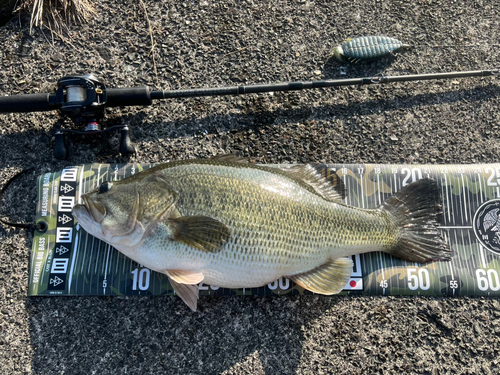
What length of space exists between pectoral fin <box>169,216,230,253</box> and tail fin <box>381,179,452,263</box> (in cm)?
120

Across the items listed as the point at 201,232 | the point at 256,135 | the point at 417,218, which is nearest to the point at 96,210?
the point at 201,232

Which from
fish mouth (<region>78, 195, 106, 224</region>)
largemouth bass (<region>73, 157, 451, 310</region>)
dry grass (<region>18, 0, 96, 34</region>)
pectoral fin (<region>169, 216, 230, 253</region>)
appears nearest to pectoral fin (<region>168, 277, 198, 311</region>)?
largemouth bass (<region>73, 157, 451, 310</region>)

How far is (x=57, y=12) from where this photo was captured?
275cm

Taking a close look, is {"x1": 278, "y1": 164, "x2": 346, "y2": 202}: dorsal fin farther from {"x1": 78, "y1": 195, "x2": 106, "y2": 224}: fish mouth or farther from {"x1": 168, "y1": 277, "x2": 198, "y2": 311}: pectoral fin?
{"x1": 78, "y1": 195, "x2": 106, "y2": 224}: fish mouth

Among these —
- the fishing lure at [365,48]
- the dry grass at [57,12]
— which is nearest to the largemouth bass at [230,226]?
the fishing lure at [365,48]

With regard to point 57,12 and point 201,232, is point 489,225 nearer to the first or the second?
point 201,232

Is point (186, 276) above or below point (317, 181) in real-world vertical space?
below

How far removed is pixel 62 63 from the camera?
8.93 ft

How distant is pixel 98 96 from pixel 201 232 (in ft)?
4.18

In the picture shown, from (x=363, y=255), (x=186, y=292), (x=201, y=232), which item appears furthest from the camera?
(x=363, y=255)

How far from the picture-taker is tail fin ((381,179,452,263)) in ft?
7.61

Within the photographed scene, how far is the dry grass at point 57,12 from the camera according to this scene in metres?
2.72

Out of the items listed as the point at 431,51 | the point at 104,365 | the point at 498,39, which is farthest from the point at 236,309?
the point at 498,39

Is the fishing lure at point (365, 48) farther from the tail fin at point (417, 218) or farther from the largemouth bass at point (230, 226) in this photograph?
the largemouth bass at point (230, 226)
